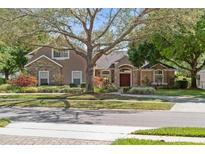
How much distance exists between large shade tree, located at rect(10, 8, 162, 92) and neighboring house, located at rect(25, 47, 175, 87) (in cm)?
1141

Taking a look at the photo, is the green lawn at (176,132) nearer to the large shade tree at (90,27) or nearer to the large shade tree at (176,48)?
the large shade tree at (90,27)

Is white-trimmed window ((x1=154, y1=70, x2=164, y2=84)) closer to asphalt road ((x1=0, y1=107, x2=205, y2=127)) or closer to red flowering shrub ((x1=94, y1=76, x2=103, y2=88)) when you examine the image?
red flowering shrub ((x1=94, y1=76, x2=103, y2=88))

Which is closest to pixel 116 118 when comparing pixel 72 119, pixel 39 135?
pixel 72 119

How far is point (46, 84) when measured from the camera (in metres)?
41.2

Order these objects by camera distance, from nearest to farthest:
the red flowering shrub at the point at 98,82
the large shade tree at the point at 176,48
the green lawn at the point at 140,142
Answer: the green lawn at the point at 140,142, the large shade tree at the point at 176,48, the red flowering shrub at the point at 98,82

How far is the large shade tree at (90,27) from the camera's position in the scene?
23188mm

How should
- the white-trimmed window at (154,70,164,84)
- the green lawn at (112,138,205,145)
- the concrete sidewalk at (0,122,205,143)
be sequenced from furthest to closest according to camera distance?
1. the white-trimmed window at (154,70,164,84)
2. the concrete sidewalk at (0,122,205,143)
3. the green lawn at (112,138,205,145)

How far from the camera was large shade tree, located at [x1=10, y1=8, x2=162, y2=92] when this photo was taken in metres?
23.2

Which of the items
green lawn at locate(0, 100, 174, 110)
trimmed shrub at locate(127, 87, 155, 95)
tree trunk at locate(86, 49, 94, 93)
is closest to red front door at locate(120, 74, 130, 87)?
trimmed shrub at locate(127, 87, 155, 95)

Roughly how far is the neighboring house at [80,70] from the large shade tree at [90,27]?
1141cm

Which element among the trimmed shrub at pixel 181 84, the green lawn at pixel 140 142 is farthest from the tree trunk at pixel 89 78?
the green lawn at pixel 140 142
